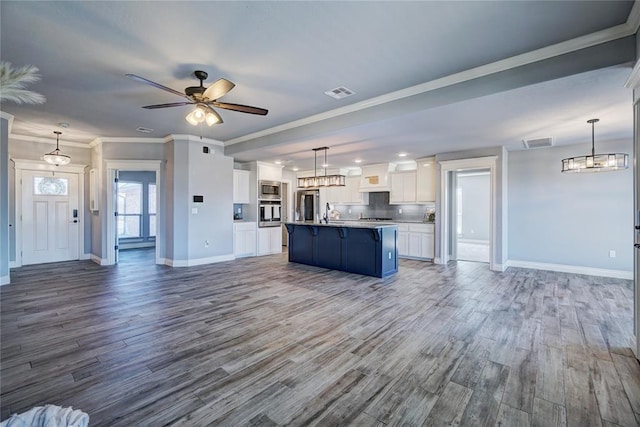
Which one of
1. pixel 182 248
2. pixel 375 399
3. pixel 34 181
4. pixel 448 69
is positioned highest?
pixel 448 69

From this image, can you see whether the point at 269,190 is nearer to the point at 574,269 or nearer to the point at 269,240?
the point at 269,240

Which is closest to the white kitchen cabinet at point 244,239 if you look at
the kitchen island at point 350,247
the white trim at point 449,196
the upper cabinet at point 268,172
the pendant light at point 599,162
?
the upper cabinet at point 268,172

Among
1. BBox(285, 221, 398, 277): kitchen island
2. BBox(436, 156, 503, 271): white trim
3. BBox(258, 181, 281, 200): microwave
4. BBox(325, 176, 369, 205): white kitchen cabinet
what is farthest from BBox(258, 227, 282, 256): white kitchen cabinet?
BBox(436, 156, 503, 271): white trim

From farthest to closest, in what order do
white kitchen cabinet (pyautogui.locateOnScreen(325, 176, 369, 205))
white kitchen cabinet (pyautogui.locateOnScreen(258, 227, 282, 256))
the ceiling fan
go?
white kitchen cabinet (pyautogui.locateOnScreen(325, 176, 369, 205))
white kitchen cabinet (pyautogui.locateOnScreen(258, 227, 282, 256))
the ceiling fan

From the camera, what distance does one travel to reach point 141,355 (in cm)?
257

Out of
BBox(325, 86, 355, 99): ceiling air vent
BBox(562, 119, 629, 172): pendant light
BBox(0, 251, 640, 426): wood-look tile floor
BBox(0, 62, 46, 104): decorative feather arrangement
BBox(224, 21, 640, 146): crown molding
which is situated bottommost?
Answer: BBox(0, 251, 640, 426): wood-look tile floor

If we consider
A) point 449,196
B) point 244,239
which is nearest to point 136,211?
point 244,239

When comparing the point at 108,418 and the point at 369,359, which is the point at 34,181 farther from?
the point at 369,359

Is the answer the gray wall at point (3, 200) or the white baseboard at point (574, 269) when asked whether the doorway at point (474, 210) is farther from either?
the gray wall at point (3, 200)

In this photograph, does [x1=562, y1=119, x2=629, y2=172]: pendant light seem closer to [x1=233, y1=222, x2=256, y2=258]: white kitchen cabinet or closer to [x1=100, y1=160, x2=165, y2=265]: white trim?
[x1=233, y1=222, x2=256, y2=258]: white kitchen cabinet

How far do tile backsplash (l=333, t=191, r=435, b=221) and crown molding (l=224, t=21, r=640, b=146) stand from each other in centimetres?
447

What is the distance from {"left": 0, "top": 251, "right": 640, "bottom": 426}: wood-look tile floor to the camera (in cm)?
190

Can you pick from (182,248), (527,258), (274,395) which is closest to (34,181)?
(182,248)

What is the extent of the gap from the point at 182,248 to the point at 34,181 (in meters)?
3.72
